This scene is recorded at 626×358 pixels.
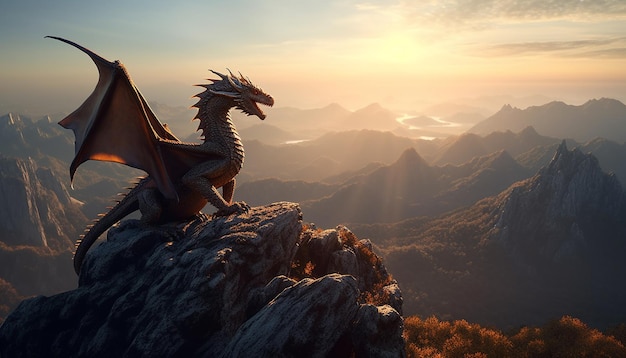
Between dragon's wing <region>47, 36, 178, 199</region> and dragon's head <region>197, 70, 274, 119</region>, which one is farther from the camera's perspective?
dragon's head <region>197, 70, 274, 119</region>

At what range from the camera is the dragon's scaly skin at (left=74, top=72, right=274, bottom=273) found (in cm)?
1454

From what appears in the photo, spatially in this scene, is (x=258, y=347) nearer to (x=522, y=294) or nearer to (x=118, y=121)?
(x=118, y=121)

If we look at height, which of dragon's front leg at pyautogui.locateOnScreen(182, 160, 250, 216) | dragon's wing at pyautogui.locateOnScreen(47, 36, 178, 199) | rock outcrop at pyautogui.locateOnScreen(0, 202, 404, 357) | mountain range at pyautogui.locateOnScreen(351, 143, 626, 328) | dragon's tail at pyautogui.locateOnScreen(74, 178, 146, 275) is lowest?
mountain range at pyautogui.locateOnScreen(351, 143, 626, 328)

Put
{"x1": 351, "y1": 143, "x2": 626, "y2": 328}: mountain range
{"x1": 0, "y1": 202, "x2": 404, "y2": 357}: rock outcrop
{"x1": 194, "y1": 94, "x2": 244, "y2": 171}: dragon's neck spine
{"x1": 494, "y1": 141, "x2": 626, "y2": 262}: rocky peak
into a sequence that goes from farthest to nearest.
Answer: {"x1": 494, "y1": 141, "x2": 626, "y2": 262}: rocky peak → {"x1": 351, "y1": 143, "x2": 626, "y2": 328}: mountain range → {"x1": 194, "y1": 94, "x2": 244, "y2": 171}: dragon's neck spine → {"x1": 0, "y1": 202, "x2": 404, "y2": 357}: rock outcrop

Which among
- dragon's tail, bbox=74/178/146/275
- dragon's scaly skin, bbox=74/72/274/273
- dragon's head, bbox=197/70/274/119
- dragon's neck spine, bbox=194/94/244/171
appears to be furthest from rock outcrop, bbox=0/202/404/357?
dragon's head, bbox=197/70/274/119

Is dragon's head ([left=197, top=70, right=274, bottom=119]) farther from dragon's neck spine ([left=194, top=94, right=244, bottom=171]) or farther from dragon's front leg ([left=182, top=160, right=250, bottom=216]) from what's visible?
dragon's front leg ([left=182, top=160, right=250, bottom=216])

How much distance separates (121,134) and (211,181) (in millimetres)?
4116

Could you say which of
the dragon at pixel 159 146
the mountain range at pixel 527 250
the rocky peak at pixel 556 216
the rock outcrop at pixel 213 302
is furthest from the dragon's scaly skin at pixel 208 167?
the rocky peak at pixel 556 216

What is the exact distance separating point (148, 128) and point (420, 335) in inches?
622

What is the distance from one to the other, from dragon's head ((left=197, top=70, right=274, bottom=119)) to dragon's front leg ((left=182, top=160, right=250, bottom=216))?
2.47m

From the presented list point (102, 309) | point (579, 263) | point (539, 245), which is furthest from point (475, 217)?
point (102, 309)

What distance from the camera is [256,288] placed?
40.1ft

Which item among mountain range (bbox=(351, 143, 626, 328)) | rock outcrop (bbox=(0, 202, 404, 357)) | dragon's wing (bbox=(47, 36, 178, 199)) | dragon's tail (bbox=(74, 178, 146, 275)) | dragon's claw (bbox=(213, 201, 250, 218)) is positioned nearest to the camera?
rock outcrop (bbox=(0, 202, 404, 357))

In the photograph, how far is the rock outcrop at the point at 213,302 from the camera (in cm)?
978
